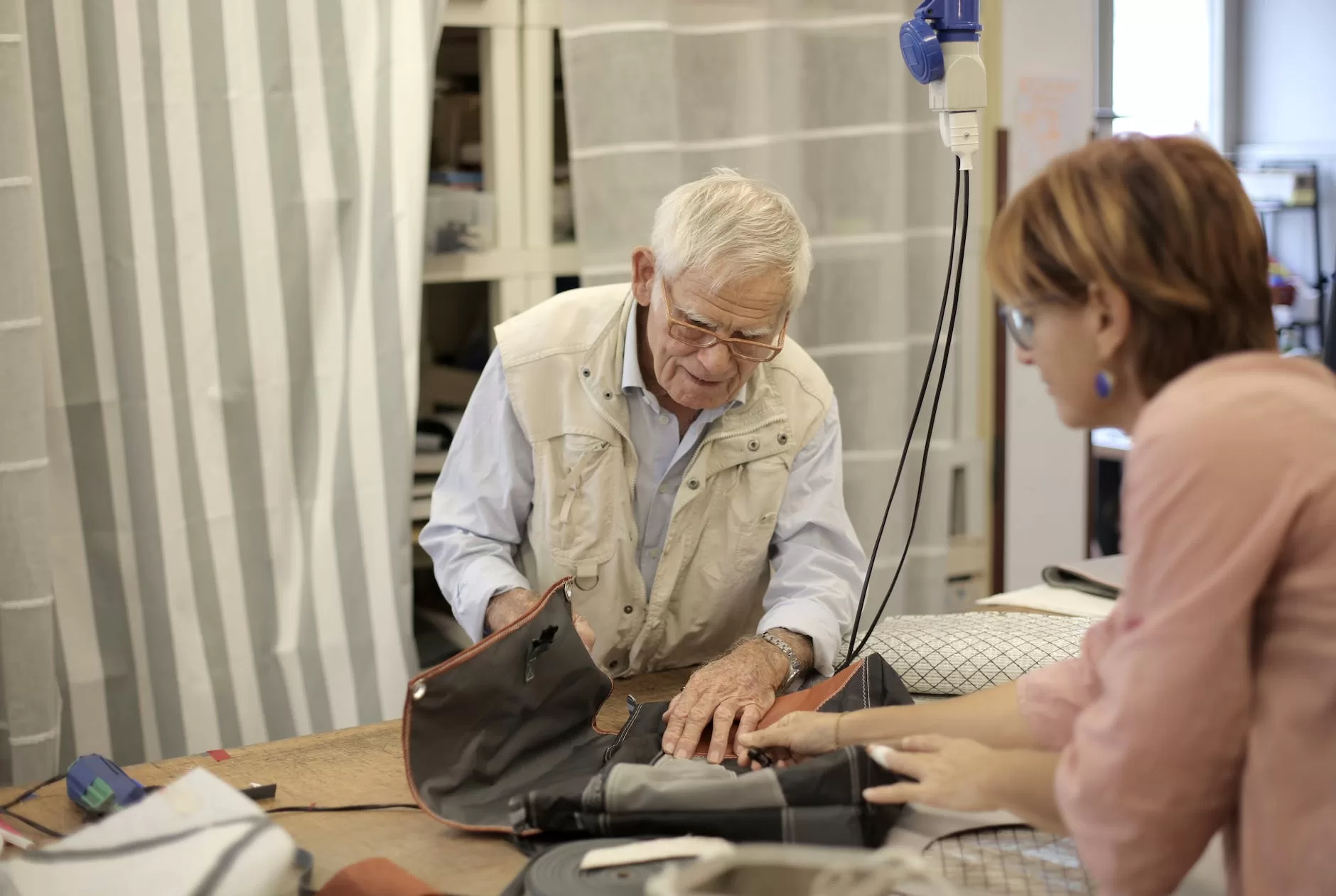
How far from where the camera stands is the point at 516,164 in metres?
2.70

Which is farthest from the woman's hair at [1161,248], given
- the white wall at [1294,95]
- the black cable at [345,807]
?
the white wall at [1294,95]

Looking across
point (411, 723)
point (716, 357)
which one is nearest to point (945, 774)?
point (411, 723)

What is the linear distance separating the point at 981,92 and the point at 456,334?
183cm

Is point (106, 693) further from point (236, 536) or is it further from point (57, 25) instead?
point (57, 25)

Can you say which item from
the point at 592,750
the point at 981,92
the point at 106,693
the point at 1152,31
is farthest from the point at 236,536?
the point at 1152,31

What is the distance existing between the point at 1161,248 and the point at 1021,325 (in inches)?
5.3

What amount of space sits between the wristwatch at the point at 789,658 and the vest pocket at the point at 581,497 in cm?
28

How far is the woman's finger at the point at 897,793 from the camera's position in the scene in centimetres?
109

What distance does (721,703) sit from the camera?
148 cm

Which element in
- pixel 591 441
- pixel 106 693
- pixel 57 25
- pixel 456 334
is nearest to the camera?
pixel 591 441

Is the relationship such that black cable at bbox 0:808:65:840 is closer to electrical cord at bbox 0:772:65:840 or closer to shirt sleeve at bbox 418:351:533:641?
electrical cord at bbox 0:772:65:840

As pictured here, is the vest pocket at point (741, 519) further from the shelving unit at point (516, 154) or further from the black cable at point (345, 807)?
the shelving unit at point (516, 154)

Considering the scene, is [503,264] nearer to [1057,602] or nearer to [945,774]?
[1057,602]

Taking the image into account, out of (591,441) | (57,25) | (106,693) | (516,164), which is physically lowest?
(106,693)
